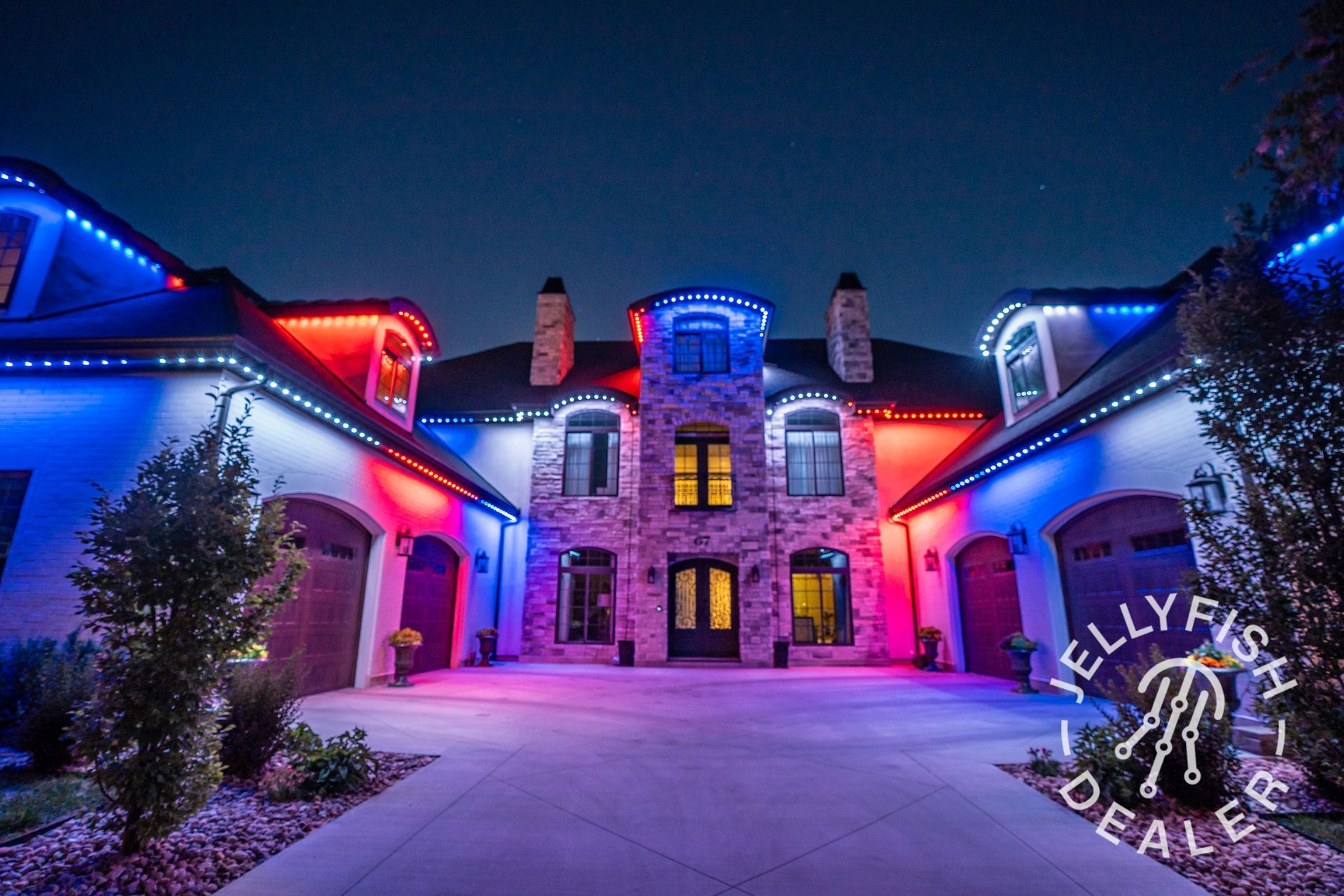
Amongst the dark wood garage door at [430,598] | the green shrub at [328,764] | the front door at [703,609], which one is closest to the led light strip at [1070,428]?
the front door at [703,609]

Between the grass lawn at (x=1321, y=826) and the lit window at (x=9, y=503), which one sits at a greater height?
the lit window at (x=9, y=503)

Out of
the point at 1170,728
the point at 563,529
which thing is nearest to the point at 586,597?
the point at 563,529

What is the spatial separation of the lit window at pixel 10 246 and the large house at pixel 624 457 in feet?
0.18

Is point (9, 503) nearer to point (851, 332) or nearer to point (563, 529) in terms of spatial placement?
point (563, 529)

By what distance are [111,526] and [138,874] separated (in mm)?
1804

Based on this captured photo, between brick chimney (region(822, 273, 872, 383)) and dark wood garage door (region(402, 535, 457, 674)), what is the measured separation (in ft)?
38.3

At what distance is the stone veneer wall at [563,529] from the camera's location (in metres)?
14.9

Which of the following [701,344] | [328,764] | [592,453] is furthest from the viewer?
[701,344]

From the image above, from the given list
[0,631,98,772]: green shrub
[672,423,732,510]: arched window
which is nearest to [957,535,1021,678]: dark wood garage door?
[672,423,732,510]: arched window

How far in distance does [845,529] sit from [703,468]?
3.92 metres

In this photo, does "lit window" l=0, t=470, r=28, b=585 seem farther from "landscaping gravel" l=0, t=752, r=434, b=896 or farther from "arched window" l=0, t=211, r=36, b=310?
"landscaping gravel" l=0, t=752, r=434, b=896

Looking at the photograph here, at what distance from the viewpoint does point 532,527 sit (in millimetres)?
15562

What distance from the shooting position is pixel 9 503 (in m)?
6.57

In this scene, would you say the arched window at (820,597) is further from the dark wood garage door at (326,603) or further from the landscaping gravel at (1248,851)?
the landscaping gravel at (1248,851)
